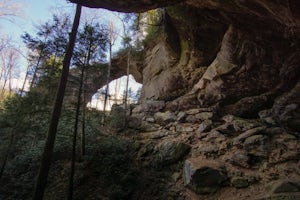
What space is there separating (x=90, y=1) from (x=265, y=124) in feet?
27.4

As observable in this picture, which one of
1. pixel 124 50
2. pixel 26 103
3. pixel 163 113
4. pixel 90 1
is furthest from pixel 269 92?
pixel 124 50

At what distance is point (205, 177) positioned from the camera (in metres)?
6.92

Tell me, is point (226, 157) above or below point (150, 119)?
below

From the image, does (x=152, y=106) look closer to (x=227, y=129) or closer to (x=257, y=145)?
(x=227, y=129)

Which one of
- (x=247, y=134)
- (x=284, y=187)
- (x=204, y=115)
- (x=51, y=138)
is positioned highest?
(x=204, y=115)

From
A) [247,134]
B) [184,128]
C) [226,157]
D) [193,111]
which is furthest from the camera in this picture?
[193,111]

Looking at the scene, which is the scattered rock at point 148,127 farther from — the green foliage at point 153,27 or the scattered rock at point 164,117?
the green foliage at point 153,27

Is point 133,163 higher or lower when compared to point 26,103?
lower

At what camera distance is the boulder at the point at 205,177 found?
6762mm

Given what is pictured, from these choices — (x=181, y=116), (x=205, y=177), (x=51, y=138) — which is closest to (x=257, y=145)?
(x=205, y=177)

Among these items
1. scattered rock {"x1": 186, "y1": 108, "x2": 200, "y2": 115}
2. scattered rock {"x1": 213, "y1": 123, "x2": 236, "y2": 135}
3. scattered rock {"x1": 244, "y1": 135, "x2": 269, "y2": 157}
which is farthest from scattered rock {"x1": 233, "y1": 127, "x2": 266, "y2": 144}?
scattered rock {"x1": 186, "y1": 108, "x2": 200, "y2": 115}

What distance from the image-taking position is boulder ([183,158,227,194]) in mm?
6762

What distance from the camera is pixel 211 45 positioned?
12.9m

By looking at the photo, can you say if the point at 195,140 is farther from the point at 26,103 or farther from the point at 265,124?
the point at 26,103
